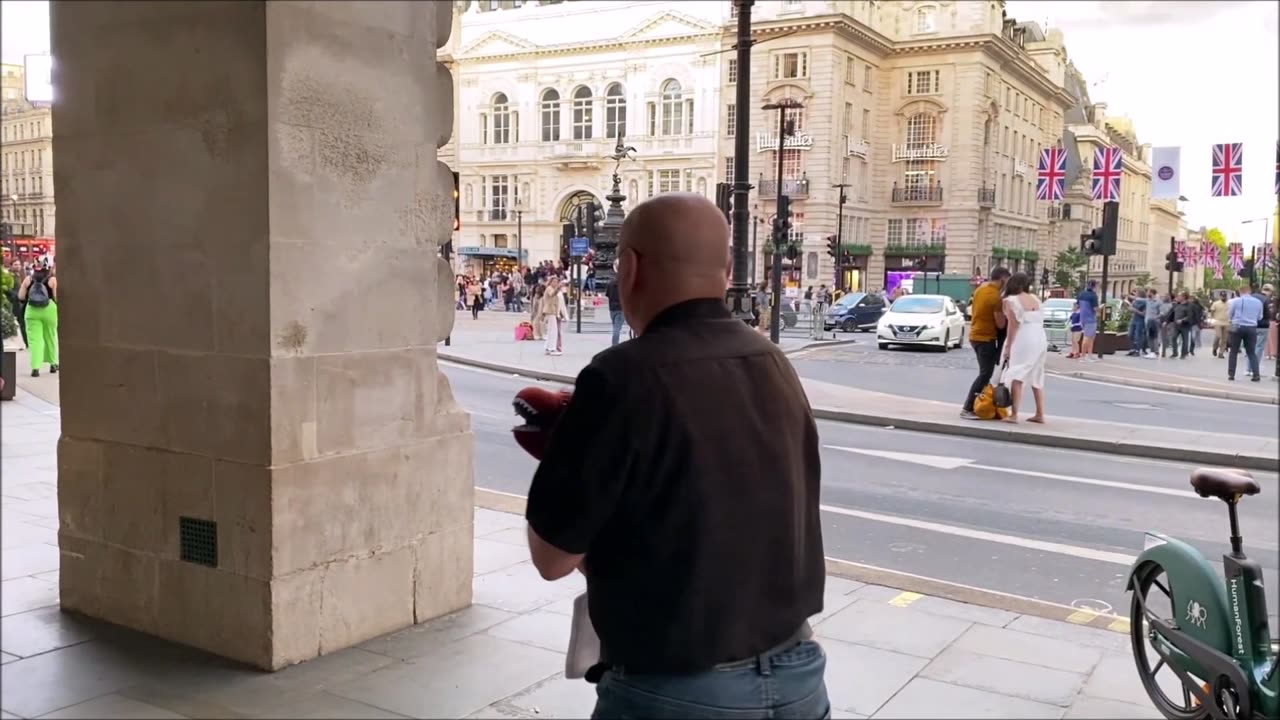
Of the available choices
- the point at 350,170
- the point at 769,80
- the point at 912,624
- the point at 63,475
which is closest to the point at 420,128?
the point at 350,170

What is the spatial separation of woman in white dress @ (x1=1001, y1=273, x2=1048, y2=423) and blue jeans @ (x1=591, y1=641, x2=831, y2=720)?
11.7 m

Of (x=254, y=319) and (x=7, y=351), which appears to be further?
(x=7, y=351)

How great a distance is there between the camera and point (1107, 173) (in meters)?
28.0

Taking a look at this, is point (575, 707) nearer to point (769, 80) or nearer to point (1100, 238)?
point (1100, 238)

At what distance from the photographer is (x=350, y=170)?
14.7ft

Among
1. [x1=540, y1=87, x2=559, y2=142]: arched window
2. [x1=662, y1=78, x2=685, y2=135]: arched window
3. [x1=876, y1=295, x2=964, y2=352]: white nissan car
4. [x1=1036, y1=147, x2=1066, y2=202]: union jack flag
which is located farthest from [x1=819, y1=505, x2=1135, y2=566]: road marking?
[x1=540, y1=87, x2=559, y2=142]: arched window

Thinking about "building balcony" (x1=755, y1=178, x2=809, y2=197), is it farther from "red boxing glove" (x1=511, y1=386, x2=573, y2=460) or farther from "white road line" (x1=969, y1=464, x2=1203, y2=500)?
"red boxing glove" (x1=511, y1=386, x2=573, y2=460)

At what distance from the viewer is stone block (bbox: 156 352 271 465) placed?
4.24 meters

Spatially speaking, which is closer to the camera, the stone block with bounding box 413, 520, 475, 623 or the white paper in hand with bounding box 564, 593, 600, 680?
the white paper in hand with bounding box 564, 593, 600, 680

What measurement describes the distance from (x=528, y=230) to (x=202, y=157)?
236 ft

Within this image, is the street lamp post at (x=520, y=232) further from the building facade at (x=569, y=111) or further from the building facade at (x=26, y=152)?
the building facade at (x=26, y=152)

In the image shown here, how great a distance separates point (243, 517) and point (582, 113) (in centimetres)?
6986

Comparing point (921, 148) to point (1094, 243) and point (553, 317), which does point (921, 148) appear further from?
point (553, 317)

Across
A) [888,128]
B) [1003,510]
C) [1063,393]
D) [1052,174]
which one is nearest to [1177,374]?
[1063,393]
